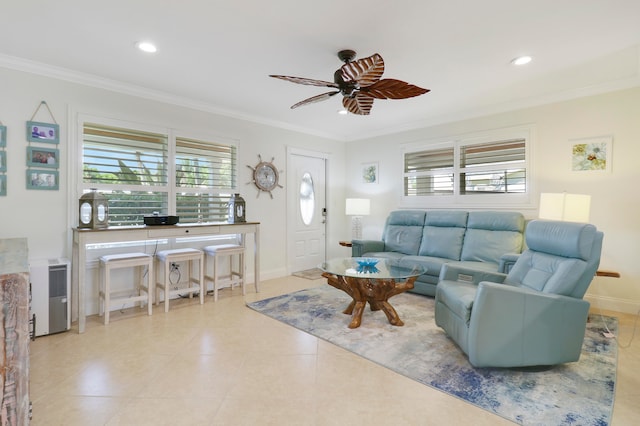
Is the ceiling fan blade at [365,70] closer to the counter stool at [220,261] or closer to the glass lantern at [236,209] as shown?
the glass lantern at [236,209]

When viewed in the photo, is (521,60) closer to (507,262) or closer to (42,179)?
(507,262)

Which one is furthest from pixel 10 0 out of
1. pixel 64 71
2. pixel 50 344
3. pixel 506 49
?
pixel 506 49

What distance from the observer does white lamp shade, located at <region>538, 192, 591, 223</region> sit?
305cm

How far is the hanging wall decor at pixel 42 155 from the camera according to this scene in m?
2.95

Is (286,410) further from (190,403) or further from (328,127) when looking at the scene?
(328,127)

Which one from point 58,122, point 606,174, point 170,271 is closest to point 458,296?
point 606,174

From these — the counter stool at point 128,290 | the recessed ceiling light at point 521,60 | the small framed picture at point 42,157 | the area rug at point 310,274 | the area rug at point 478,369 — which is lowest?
the area rug at point 478,369

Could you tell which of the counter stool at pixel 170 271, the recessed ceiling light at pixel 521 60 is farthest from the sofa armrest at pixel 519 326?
the counter stool at pixel 170 271

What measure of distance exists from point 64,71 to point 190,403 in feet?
10.4

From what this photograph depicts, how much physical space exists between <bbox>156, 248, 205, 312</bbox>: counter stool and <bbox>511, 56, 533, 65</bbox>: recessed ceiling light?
3652mm

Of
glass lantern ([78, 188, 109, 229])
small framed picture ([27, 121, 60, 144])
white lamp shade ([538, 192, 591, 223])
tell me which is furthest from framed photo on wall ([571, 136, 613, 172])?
small framed picture ([27, 121, 60, 144])

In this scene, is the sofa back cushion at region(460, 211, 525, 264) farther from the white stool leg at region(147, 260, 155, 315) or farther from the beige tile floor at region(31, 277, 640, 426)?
the white stool leg at region(147, 260, 155, 315)

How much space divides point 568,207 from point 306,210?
3507mm

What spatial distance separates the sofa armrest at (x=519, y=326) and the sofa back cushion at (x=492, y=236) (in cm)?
168
